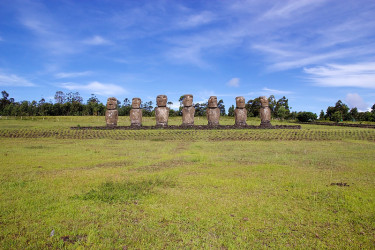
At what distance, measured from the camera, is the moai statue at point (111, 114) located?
26016 mm

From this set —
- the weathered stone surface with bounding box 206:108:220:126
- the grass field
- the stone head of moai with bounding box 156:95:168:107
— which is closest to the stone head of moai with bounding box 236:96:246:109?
the weathered stone surface with bounding box 206:108:220:126

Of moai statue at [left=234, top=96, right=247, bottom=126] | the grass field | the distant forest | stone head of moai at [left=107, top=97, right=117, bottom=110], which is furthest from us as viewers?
the distant forest

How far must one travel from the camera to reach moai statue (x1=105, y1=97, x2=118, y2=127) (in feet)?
85.4

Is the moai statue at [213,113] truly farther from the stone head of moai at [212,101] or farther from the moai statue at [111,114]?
the moai statue at [111,114]

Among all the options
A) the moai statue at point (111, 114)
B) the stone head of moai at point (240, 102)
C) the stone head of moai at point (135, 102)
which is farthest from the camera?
the stone head of moai at point (240, 102)

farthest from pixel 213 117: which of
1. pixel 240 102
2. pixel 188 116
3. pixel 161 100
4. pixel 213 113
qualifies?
pixel 161 100

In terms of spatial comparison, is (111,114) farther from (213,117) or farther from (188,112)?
(213,117)

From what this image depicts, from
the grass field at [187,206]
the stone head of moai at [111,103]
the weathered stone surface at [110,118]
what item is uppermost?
the stone head of moai at [111,103]

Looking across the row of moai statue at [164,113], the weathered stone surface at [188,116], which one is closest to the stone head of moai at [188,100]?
the row of moai statue at [164,113]

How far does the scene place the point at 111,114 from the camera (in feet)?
85.5

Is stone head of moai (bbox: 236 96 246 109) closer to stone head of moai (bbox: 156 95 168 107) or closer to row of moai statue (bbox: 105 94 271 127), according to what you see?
row of moai statue (bbox: 105 94 271 127)

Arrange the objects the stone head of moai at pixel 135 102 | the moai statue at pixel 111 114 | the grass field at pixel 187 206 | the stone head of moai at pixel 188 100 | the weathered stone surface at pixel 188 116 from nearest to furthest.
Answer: the grass field at pixel 187 206 → the weathered stone surface at pixel 188 116 → the moai statue at pixel 111 114 → the stone head of moai at pixel 188 100 → the stone head of moai at pixel 135 102

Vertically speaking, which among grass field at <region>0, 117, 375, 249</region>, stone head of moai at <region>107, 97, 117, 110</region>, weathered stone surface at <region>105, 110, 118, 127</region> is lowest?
grass field at <region>0, 117, 375, 249</region>

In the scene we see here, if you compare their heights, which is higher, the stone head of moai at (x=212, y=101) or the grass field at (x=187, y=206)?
the stone head of moai at (x=212, y=101)
